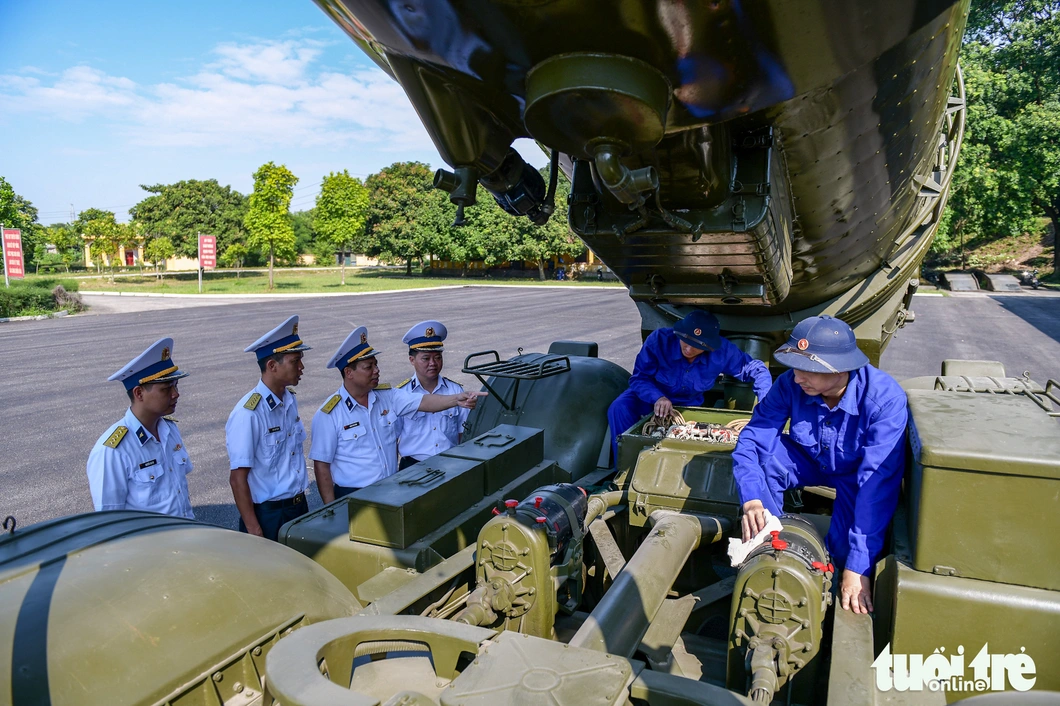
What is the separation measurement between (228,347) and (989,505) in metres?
15.9

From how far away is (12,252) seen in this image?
88.3 feet

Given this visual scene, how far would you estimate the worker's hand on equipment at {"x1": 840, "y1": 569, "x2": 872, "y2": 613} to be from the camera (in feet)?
9.00

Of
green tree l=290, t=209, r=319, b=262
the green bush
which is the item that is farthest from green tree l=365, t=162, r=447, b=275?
the green bush

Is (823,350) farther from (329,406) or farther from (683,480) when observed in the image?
(329,406)

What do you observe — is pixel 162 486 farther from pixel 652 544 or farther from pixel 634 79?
pixel 634 79

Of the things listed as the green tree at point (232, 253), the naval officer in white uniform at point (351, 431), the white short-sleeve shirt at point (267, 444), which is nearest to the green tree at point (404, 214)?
the green tree at point (232, 253)

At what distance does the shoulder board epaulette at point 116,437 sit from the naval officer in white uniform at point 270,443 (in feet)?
2.09

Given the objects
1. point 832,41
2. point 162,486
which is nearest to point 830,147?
point 832,41

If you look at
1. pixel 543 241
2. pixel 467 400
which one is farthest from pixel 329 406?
pixel 543 241

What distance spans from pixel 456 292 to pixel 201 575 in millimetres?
31986

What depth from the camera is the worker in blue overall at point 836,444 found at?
2.83 m

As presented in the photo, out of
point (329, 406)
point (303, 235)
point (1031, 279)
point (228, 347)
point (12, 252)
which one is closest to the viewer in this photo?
point (329, 406)

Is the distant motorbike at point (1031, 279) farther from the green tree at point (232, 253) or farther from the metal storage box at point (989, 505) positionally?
the green tree at point (232, 253)

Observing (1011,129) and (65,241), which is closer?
→ (1011,129)
